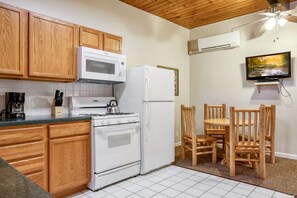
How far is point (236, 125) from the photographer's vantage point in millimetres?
2877

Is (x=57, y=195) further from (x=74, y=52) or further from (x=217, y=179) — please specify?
(x=217, y=179)

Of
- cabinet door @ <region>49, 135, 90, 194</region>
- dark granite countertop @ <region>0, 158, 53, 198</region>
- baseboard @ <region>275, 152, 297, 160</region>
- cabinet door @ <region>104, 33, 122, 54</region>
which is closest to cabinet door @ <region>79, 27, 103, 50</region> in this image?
cabinet door @ <region>104, 33, 122, 54</region>

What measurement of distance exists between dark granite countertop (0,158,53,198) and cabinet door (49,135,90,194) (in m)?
1.56

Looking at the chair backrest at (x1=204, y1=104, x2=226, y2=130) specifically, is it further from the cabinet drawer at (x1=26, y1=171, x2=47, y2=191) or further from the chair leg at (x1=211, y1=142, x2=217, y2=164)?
the cabinet drawer at (x1=26, y1=171, x2=47, y2=191)

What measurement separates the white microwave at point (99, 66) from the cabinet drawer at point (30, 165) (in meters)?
1.13

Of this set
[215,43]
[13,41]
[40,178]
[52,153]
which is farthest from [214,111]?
[13,41]

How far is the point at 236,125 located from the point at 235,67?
6.31ft

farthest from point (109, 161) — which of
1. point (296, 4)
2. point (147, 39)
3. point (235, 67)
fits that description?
point (296, 4)

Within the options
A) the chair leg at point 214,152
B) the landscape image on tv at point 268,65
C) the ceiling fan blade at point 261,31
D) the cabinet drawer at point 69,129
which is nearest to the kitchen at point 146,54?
the ceiling fan blade at point 261,31

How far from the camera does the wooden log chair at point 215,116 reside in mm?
3977

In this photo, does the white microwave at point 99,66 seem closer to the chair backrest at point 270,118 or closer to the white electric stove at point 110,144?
the white electric stove at point 110,144

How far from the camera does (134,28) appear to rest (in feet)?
12.9

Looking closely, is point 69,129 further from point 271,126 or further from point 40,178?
point 271,126

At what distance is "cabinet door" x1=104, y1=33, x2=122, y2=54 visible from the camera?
3.24 m
